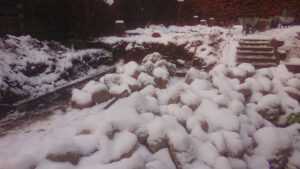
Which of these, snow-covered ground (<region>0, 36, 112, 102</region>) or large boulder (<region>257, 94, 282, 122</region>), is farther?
snow-covered ground (<region>0, 36, 112, 102</region>)

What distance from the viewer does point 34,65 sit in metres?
4.89

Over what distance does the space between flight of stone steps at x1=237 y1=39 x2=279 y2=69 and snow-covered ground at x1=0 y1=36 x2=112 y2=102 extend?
5.48 meters

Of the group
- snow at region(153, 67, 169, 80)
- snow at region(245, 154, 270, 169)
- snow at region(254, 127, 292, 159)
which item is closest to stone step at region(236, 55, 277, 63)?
snow at region(153, 67, 169, 80)

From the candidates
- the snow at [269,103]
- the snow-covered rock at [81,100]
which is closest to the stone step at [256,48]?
the snow at [269,103]

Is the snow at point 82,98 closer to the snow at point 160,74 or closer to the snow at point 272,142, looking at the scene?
the snow at point 160,74

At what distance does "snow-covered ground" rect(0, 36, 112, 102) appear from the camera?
433 cm

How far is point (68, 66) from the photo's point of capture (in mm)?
5703

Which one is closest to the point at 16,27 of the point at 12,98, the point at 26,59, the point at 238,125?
the point at 26,59

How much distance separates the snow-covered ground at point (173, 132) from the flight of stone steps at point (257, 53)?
8.07 ft

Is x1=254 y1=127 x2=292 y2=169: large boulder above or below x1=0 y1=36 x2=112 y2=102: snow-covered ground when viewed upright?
below

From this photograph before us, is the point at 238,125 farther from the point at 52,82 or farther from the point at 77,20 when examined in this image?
the point at 77,20

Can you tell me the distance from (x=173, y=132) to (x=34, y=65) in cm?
423

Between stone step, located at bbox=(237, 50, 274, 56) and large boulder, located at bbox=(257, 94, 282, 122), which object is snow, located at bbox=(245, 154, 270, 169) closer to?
large boulder, located at bbox=(257, 94, 282, 122)

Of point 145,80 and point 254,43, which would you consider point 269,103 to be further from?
point 254,43
